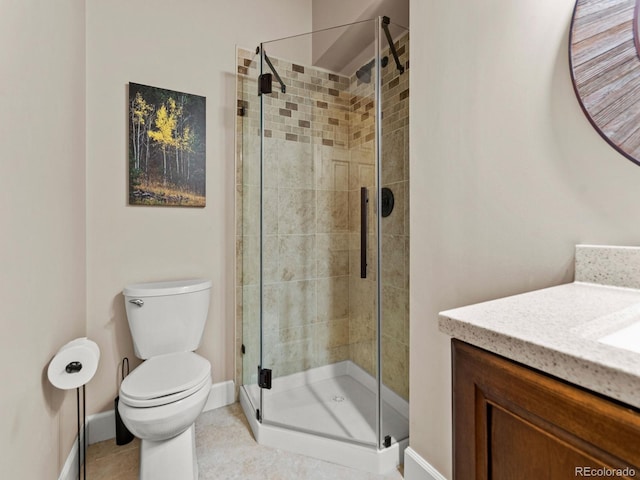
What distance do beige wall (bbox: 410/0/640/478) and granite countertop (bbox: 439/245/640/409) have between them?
7cm

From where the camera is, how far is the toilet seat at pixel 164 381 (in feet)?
4.07

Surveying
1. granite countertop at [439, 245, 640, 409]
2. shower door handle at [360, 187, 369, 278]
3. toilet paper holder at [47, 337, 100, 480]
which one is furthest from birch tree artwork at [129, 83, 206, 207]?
granite countertop at [439, 245, 640, 409]

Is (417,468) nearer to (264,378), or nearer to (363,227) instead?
(264,378)

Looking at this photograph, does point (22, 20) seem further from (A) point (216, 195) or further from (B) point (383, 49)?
(B) point (383, 49)

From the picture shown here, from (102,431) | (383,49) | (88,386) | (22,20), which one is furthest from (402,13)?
(102,431)

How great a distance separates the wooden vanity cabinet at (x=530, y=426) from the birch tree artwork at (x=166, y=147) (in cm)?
178

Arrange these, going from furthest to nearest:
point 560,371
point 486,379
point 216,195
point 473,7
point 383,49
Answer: point 216,195
point 383,49
point 473,7
point 486,379
point 560,371

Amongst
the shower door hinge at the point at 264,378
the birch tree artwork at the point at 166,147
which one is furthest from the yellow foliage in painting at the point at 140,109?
the shower door hinge at the point at 264,378

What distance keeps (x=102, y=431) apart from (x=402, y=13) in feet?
9.29

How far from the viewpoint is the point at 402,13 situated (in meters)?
1.69

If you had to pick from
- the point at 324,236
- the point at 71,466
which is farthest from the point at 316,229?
the point at 71,466

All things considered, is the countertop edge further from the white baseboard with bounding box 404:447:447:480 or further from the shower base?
the shower base

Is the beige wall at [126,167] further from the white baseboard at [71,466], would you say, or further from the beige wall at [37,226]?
the white baseboard at [71,466]

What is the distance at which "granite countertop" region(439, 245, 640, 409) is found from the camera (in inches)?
→ 15.9
